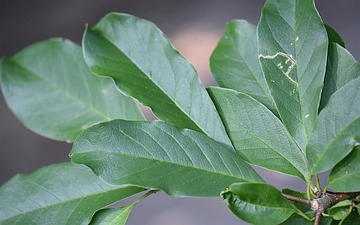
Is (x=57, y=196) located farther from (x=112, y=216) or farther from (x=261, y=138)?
(x=261, y=138)

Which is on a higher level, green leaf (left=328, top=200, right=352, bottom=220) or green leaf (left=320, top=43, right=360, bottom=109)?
green leaf (left=320, top=43, right=360, bottom=109)

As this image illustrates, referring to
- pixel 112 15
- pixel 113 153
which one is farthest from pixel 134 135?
pixel 112 15

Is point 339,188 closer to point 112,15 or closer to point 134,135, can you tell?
point 134,135

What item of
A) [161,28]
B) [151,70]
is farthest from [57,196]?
[161,28]

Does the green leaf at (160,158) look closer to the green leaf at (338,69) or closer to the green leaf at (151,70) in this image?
the green leaf at (151,70)

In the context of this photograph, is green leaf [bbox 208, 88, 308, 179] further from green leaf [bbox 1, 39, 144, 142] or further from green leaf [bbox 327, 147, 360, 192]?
green leaf [bbox 1, 39, 144, 142]

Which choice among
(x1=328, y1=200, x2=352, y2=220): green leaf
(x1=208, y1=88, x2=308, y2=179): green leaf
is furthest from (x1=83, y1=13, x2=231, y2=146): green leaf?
(x1=328, y1=200, x2=352, y2=220): green leaf
